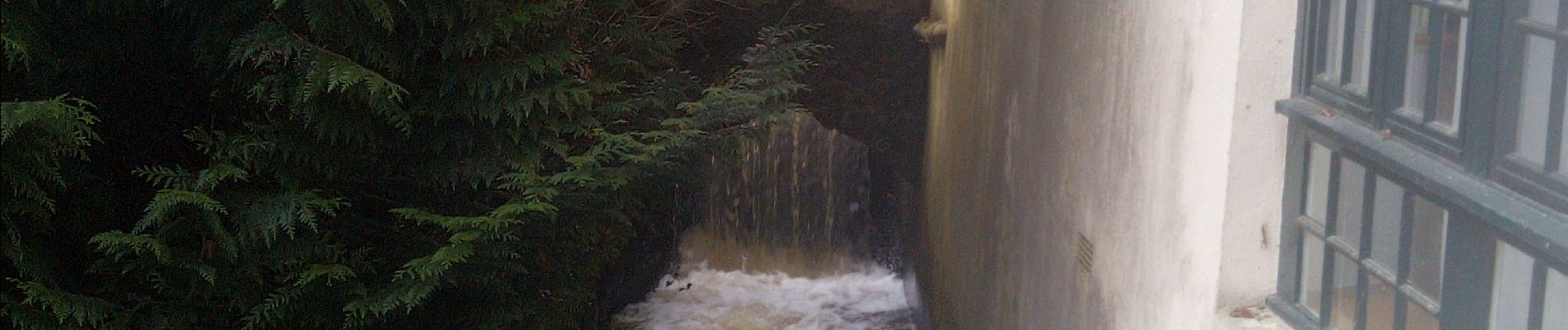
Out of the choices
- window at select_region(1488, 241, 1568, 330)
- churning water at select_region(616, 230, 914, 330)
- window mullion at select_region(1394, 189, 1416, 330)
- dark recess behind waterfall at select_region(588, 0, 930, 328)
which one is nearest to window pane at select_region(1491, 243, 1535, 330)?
window at select_region(1488, 241, 1568, 330)

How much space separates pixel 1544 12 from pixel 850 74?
8489mm

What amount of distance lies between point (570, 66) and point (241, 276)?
1.43 meters

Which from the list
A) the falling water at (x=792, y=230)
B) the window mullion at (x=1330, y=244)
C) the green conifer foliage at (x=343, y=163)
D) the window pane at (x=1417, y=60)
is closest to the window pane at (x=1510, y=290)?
the window pane at (x=1417, y=60)

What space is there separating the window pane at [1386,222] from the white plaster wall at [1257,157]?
0.26 meters

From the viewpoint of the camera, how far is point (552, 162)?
4.32m

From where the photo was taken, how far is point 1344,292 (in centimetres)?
221

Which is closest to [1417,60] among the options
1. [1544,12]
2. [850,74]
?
[1544,12]

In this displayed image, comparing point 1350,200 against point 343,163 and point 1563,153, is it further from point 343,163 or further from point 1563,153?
point 343,163

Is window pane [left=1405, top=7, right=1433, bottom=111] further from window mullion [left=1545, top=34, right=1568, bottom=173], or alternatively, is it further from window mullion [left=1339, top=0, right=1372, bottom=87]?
window mullion [left=1545, top=34, right=1568, bottom=173]

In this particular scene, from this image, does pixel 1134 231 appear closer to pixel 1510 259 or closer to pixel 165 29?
pixel 1510 259

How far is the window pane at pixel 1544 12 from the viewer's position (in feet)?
5.34

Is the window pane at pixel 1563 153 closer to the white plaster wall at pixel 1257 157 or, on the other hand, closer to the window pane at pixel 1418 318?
the window pane at pixel 1418 318

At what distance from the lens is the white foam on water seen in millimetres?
9781

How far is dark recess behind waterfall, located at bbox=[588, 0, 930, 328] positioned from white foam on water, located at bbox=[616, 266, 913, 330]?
23 centimetres
